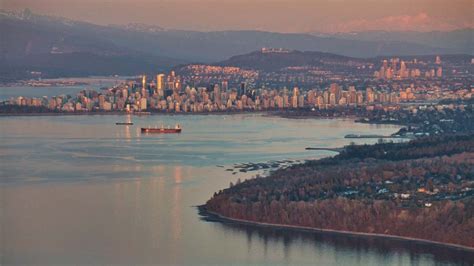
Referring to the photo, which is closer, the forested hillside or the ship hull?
the forested hillside

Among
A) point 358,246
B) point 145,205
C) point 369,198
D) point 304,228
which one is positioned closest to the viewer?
point 358,246

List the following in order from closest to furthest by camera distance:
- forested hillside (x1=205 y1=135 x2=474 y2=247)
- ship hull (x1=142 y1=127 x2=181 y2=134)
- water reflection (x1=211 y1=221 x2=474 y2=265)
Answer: water reflection (x1=211 y1=221 x2=474 y2=265), forested hillside (x1=205 y1=135 x2=474 y2=247), ship hull (x1=142 y1=127 x2=181 y2=134)

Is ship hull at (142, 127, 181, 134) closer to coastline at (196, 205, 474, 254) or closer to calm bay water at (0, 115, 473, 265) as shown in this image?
calm bay water at (0, 115, 473, 265)

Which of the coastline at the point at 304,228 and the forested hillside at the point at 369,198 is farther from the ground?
the forested hillside at the point at 369,198

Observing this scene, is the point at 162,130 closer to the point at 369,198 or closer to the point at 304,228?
the point at 369,198

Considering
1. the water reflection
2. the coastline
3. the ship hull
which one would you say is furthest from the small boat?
the water reflection

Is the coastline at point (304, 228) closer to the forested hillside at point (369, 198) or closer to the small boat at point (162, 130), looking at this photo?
the forested hillside at point (369, 198)

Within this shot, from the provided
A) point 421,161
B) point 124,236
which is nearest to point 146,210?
point 124,236

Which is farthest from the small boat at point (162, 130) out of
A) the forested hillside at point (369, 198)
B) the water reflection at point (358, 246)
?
the water reflection at point (358, 246)

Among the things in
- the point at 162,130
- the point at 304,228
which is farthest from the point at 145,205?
the point at 162,130
